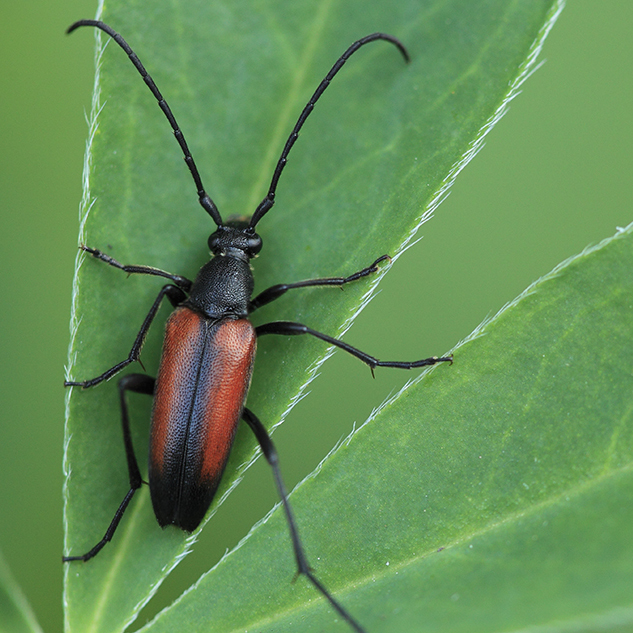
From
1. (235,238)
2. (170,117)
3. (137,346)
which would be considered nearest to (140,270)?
(137,346)

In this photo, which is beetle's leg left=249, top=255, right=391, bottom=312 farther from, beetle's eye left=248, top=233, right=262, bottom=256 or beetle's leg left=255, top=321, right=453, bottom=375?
beetle's eye left=248, top=233, right=262, bottom=256

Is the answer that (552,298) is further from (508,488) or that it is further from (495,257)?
(495,257)

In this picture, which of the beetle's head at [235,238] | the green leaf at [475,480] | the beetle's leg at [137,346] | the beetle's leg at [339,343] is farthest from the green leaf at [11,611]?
the beetle's head at [235,238]

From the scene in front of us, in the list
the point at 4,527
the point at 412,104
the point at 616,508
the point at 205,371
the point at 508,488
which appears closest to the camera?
the point at 616,508

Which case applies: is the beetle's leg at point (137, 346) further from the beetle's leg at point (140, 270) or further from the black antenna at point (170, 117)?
the black antenna at point (170, 117)

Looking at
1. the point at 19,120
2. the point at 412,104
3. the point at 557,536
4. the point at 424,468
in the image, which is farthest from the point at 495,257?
the point at 19,120

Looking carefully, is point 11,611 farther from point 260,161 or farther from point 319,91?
point 319,91

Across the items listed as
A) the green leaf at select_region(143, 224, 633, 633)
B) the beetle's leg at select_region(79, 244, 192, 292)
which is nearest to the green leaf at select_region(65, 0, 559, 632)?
the beetle's leg at select_region(79, 244, 192, 292)
